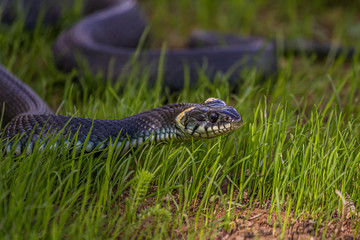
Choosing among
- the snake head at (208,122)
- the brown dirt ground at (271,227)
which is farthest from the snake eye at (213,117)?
the brown dirt ground at (271,227)

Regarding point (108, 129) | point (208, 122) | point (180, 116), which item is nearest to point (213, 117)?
point (208, 122)

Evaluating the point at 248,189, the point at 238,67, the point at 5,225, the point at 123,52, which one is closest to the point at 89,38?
the point at 123,52

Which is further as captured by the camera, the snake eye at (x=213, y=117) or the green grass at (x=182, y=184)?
the snake eye at (x=213, y=117)

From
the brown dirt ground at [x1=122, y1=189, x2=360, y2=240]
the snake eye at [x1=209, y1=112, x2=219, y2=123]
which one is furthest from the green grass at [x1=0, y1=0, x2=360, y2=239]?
the snake eye at [x1=209, y1=112, x2=219, y2=123]

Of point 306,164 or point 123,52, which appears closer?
point 306,164

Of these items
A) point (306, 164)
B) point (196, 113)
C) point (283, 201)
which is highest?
point (196, 113)

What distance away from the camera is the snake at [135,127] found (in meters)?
3.15

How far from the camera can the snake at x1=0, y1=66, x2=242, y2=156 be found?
10.3 feet

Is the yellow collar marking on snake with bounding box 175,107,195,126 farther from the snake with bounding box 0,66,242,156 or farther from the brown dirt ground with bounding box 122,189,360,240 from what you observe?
the brown dirt ground with bounding box 122,189,360,240

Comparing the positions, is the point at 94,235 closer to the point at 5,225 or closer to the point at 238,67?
the point at 5,225

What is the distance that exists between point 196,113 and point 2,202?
1.33 metres

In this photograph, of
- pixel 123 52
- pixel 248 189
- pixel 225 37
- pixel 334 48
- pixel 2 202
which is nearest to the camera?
pixel 2 202

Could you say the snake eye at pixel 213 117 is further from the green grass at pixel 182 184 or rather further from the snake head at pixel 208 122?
the green grass at pixel 182 184

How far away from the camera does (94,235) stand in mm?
2441
